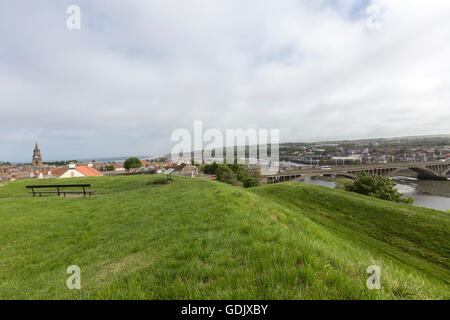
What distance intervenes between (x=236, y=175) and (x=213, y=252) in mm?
48671

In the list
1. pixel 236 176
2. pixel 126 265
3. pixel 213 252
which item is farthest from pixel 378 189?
pixel 236 176

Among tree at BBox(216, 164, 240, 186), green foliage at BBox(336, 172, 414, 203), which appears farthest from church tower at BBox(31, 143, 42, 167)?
A: green foliage at BBox(336, 172, 414, 203)

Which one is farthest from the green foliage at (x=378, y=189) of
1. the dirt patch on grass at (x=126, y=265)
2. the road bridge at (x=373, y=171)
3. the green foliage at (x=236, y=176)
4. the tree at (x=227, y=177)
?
the road bridge at (x=373, y=171)

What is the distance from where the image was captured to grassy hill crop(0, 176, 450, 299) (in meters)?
2.48

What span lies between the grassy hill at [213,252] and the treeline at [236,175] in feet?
110

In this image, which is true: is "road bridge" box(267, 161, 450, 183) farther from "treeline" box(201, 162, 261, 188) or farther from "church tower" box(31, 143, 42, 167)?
"church tower" box(31, 143, 42, 167)

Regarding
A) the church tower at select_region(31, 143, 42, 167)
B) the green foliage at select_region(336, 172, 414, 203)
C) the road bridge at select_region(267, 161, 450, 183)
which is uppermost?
the church tower at select_region(31, 143, 42, 167)

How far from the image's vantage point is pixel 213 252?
11.1 ft

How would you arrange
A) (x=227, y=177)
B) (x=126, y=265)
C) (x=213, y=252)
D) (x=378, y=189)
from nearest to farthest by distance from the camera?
(x=213, y=252), (x=126, y=265), (x=378, y=189), (x=227, y=177)

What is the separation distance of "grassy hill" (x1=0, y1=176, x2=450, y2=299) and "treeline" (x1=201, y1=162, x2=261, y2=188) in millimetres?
33650

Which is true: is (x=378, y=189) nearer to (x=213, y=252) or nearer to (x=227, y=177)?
(x=213, y=252)
